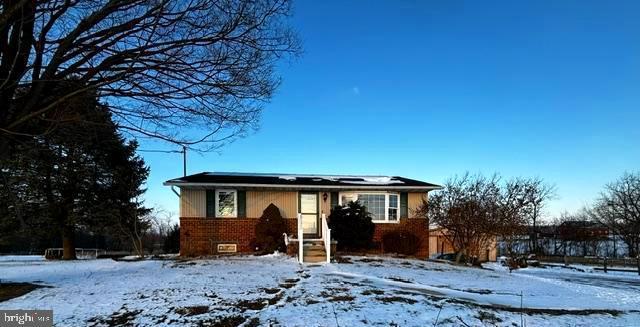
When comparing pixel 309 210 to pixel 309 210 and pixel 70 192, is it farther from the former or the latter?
pixel 70 192

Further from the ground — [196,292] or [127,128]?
[127,128]

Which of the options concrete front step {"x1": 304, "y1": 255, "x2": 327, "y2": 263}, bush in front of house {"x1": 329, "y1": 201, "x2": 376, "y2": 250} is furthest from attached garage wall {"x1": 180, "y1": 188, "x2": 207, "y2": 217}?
concrete front step {"x1": 304, "y1": 255, "x2": 327, "y2": 263}

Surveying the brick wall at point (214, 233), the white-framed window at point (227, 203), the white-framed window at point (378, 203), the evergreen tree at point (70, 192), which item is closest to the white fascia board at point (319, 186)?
the white-framed window at point (378, 203)

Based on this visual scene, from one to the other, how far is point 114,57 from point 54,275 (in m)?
8.58

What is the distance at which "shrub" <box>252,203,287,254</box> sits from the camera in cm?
1811

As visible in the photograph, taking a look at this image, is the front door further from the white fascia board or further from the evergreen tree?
the evergreen tree

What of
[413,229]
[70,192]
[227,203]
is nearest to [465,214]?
[413,229]

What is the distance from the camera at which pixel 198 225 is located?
1853 centimetres

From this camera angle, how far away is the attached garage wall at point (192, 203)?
60.8 feet

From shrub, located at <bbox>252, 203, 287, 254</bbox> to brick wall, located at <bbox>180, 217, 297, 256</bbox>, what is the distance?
0.50 metres

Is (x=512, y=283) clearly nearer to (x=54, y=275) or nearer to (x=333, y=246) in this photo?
(x=333, y=246)

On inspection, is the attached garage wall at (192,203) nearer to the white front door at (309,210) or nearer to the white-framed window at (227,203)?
the white-framed window at (227,203)

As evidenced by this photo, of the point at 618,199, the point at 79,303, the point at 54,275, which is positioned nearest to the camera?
the point at 79,303

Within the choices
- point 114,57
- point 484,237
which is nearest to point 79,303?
point 114,57
